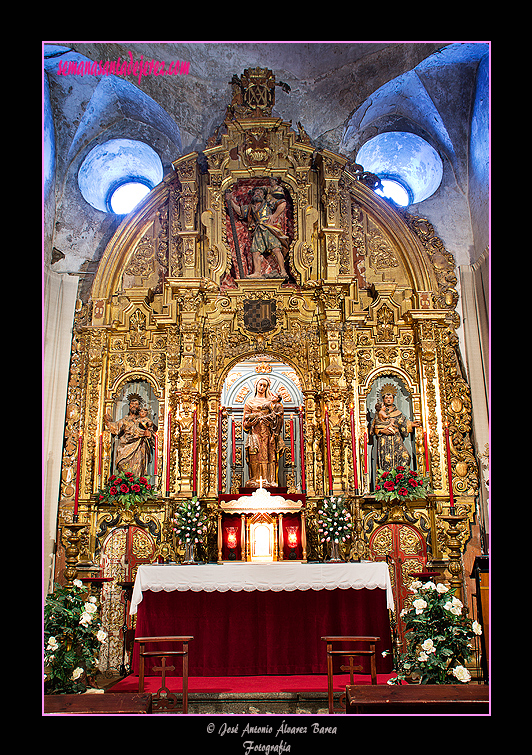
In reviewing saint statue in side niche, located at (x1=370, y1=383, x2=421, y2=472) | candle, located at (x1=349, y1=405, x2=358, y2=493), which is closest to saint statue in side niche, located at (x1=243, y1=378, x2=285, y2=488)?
candle, located at (x1=349, y1=405, x2=358, y2=493)

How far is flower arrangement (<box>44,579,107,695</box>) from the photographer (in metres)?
6.51

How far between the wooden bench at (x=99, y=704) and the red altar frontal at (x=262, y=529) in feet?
13.3

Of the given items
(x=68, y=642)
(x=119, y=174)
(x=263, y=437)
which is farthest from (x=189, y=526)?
(x=119, y=174)

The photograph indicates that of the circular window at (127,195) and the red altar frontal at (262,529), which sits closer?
the red altar frontal at (262,529)

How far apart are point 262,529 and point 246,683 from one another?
2253 millimetres

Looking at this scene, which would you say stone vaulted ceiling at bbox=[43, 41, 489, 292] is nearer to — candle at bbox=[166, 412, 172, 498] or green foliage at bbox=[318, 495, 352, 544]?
candle at bbox=[166, 412, 172, 498]

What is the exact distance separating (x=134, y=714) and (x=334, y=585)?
3.85m

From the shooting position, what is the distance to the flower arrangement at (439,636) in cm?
629

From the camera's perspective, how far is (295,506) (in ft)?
29.3

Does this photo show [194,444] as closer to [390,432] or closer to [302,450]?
[302,450]

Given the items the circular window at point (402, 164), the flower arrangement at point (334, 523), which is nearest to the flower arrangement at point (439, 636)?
the flower arrangement at point (334, 523)

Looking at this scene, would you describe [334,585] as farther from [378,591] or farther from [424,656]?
[424,656]

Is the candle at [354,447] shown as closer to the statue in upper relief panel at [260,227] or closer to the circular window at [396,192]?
the statue in upper relief panel at [260,227]

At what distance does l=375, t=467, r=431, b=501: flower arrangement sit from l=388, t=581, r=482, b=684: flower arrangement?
2.80m
